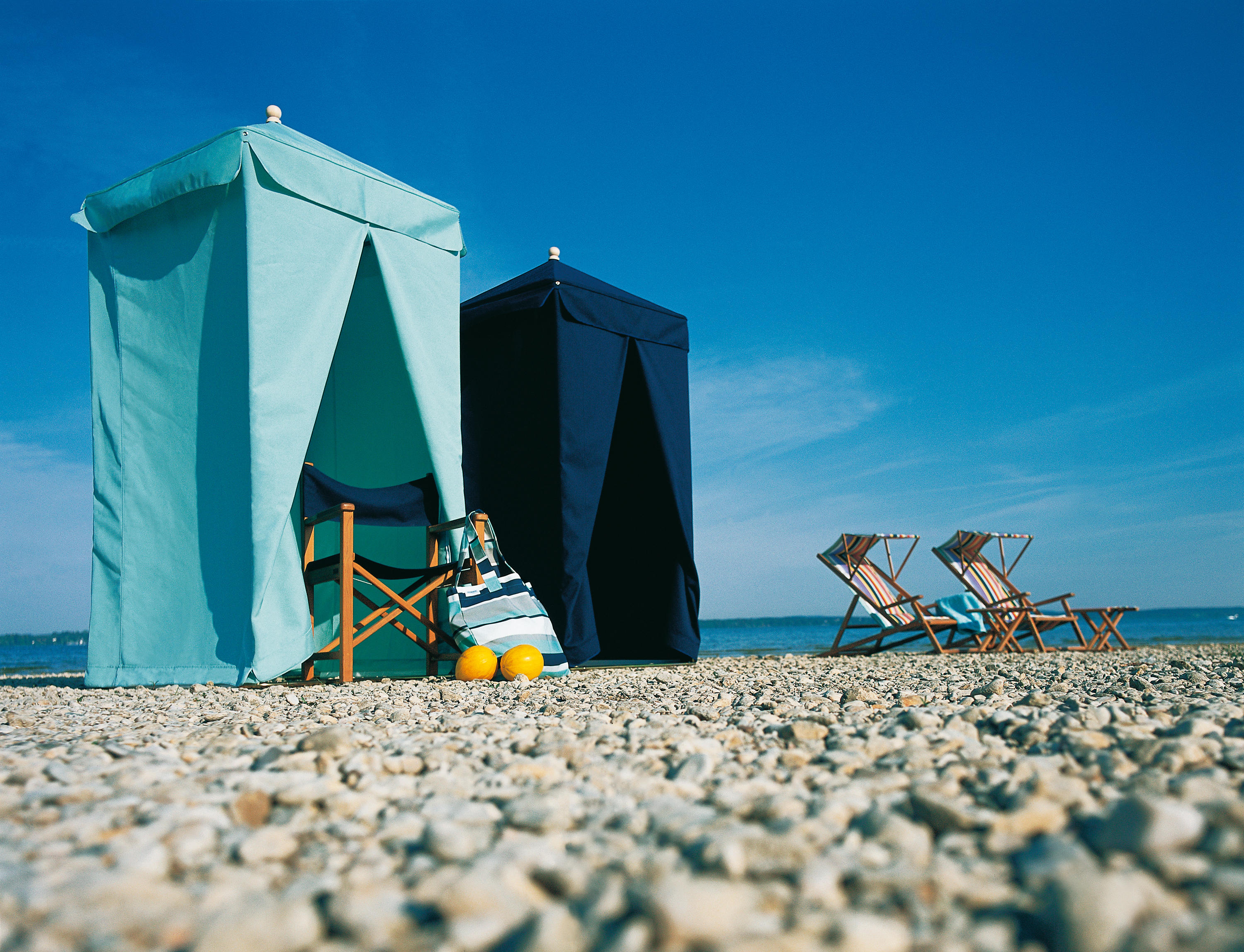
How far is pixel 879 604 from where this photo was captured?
24.6ft

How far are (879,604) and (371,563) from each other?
493cm

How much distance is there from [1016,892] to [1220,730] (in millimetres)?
1135

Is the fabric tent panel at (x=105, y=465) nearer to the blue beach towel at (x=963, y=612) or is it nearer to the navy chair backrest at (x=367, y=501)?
the navy chair backrest at (x=367, y=501)

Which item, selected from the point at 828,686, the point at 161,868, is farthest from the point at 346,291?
the point at 161,868

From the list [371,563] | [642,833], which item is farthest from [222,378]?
[642,833]

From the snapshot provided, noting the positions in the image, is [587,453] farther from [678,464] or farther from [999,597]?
[999,597]

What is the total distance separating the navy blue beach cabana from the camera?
4895mm

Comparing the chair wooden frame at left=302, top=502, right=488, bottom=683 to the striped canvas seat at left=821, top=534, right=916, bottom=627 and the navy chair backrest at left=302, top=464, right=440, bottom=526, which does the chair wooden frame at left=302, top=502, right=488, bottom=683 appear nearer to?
the navy chair backrest at left=302, top=464, right=440, bottom=526

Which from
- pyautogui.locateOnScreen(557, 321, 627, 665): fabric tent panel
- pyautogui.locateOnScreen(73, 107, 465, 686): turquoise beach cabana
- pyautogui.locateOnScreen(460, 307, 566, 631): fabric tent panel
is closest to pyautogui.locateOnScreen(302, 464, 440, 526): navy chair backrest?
pyautogui.locateOnScreen(73, 107, 465, 686): turquoise beach cabana

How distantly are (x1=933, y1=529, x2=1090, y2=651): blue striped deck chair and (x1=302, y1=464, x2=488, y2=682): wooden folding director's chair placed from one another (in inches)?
206

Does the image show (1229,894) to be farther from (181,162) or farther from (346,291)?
(181,162)

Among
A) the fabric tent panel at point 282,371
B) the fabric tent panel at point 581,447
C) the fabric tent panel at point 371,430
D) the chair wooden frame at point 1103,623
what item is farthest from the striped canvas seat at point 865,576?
the fabric tent panel at point 282,371

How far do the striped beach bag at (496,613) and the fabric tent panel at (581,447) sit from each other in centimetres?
59

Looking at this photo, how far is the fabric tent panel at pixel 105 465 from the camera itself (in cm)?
408
